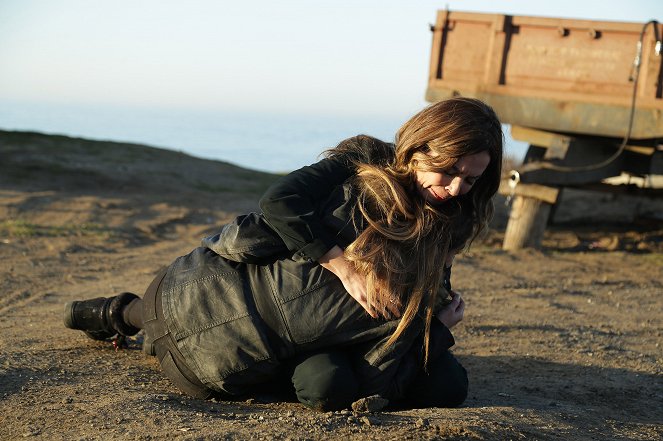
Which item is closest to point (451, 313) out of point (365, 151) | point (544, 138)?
point (365, 151)

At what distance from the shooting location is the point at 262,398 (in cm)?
366

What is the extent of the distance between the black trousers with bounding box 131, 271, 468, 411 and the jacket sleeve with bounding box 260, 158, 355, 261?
43cm

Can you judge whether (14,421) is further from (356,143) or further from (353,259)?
(356,143)

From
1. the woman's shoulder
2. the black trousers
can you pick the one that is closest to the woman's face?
the woman's shoulder

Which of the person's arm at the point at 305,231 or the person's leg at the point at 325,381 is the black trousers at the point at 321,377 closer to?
the person's leg at the point at 325,381

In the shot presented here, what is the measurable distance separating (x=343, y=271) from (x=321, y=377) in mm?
423

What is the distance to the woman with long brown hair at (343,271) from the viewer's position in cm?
331

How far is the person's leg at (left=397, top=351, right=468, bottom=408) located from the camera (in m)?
3.70

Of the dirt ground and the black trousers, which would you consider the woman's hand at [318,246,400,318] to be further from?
the dirt ground

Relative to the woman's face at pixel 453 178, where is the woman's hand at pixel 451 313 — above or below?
below

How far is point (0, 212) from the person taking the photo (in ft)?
28.8

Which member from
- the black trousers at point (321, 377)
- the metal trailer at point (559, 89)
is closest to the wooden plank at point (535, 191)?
the metal trailer at point (559, 89)

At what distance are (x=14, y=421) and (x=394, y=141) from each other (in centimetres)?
179

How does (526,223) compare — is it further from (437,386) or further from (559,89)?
(437,386)
